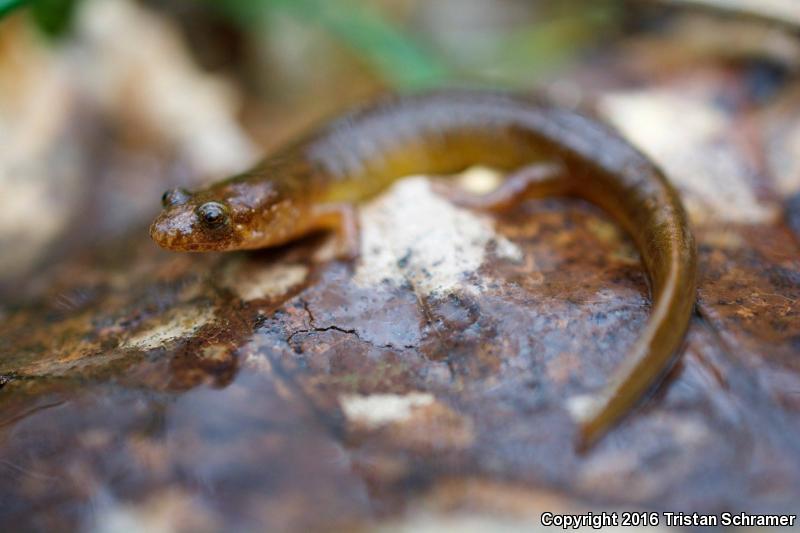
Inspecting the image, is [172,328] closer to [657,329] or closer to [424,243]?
[424,243]

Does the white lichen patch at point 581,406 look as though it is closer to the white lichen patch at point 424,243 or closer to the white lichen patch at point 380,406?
the white lichen patch at point 380,406

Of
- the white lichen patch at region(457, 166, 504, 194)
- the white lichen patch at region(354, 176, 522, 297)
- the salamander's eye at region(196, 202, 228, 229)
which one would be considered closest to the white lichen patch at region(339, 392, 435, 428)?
the white lichen patch at region(354, 176, 522, 297)

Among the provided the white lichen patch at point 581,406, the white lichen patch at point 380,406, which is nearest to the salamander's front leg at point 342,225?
the white lichen patch at point 380,406

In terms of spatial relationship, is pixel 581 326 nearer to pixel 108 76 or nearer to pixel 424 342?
pixel 424 342

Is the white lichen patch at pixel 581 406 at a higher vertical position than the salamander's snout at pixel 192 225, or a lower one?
lower

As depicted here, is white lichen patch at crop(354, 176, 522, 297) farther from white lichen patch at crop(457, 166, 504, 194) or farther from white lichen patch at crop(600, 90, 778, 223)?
white lichen patch at crop(600, 90, 778, 223)

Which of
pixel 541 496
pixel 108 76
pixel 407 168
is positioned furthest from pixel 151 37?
pixel 541 496
